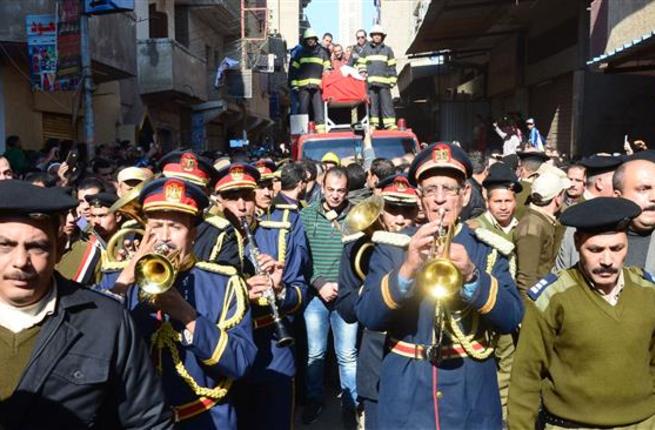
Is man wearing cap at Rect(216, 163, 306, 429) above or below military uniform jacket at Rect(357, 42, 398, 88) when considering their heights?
below

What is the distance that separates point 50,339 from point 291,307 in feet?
7.47

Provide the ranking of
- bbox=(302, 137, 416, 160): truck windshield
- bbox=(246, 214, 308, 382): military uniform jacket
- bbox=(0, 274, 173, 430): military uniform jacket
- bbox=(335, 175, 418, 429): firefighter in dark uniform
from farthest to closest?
bbox=(302, 137, 416, 160): truck windshield < bbox=(246, 214, 308, 382): military uniform jacket < bbox=(335, 175, 418, 429): firefighter in dark uniform < bbox=(0, 274, 173, 430): military uniform jacket

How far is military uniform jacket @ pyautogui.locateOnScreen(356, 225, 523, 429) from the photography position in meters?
3.16

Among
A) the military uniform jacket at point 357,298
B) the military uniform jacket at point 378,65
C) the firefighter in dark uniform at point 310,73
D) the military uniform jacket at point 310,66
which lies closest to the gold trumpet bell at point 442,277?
the military uniform jacket at point 357,298

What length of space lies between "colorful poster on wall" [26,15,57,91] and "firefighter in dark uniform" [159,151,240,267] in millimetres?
9098

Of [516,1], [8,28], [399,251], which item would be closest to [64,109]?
[8,28]

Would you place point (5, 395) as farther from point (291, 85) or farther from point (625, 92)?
point (625, 92)

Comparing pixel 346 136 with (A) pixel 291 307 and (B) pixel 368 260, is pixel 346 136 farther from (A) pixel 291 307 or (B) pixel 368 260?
(B) pixel 368 260

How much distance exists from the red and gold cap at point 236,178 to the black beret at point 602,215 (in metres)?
2.29

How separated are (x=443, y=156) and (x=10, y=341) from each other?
6.81ft

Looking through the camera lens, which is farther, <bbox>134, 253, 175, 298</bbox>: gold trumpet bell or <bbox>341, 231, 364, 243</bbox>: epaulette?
<bbox>341, 231, 364, 243</bbox>: epaulette

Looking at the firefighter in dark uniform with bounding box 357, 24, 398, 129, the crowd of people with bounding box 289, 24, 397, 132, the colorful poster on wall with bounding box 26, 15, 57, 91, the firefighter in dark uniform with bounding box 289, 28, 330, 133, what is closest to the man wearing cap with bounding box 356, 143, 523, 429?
the crowd of people with bounding box 289, 24, 397, 132

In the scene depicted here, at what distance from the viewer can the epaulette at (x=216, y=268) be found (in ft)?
10.6

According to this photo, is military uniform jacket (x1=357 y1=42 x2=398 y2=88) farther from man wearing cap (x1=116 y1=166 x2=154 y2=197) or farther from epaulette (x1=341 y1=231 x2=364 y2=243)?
epaulette (x1=341 y1=231 x2=364 y2=243)
